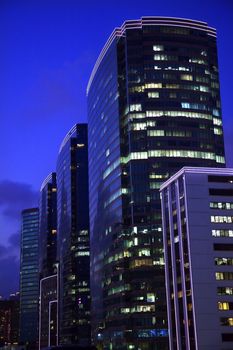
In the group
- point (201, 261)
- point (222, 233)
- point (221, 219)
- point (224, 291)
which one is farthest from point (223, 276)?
point (221, 219)

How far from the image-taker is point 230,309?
496 ft

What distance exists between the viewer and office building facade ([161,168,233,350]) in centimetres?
14938

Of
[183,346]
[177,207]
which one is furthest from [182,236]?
[183,346]

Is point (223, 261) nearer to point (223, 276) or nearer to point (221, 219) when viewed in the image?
point (223, 276)

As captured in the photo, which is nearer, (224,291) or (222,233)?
(224,291)

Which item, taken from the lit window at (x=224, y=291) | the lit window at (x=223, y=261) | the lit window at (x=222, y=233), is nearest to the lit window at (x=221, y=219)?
the lit window at (x=222, y=233)

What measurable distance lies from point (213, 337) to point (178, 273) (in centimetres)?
2257

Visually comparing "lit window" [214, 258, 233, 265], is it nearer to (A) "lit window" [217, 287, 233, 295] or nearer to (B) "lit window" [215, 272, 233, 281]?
(B) "lit window" [215, 272, 233, 281]

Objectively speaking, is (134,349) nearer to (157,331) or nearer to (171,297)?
(157,331)

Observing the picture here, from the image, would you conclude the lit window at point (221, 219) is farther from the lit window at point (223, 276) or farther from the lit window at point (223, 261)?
the lit window at point (223, 276)

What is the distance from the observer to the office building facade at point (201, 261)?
149 metres

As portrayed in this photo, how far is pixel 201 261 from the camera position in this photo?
15462 cm

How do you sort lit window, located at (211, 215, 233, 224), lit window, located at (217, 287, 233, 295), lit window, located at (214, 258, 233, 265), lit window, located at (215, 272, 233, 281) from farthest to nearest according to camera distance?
lit window, located at (211, 215, 233, 224) → lit window, located at (214, 258, 233, 265) → lit window, located at (215, 272, 233, 281) → lit window, located at (217, 287, 233, 295)

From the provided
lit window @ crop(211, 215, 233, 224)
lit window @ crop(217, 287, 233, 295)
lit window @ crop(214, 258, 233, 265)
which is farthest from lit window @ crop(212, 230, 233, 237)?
lit window @ crop(217, 287, 233, 295)
